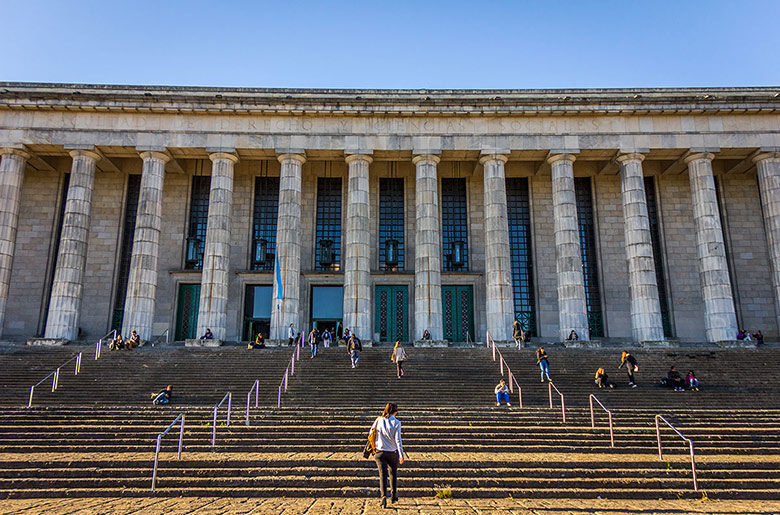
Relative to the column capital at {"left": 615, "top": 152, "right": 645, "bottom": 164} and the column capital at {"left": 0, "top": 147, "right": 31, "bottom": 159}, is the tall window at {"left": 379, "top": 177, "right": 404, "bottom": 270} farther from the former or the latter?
the column capital at {"left": 0, "top": 147, "right": 31, "bottom": 159}

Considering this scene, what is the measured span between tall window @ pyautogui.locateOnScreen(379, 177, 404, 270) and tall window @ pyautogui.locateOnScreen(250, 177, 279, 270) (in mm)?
5670

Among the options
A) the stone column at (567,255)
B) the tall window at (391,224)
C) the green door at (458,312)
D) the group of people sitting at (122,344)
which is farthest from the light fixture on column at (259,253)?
the stone column at (567,255)

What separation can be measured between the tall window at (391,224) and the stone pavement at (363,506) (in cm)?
2164

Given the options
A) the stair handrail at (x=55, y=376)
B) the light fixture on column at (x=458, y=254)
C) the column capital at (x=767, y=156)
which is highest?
the column capital at (x=767, y=156)

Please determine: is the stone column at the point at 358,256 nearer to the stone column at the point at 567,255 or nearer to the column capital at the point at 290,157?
the column capital at the point at 290,157

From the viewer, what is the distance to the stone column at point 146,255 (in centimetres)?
2577

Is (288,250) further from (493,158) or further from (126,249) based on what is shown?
(493,158)

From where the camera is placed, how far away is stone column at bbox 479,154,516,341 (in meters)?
26.2

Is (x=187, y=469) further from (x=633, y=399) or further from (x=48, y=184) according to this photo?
(x=48, y=184)

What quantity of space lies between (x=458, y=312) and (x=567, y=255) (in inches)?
259

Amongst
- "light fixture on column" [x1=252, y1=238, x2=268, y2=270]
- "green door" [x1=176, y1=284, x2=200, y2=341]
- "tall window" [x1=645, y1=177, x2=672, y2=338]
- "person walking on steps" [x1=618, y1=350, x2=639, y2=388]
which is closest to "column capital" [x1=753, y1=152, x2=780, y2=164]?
"tall window" [x1=645, y1=177, x2=672, y2=338]

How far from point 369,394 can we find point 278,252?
10765 mm

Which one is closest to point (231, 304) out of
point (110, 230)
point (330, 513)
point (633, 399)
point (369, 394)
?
point (110, 230)

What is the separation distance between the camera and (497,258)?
26750mm
